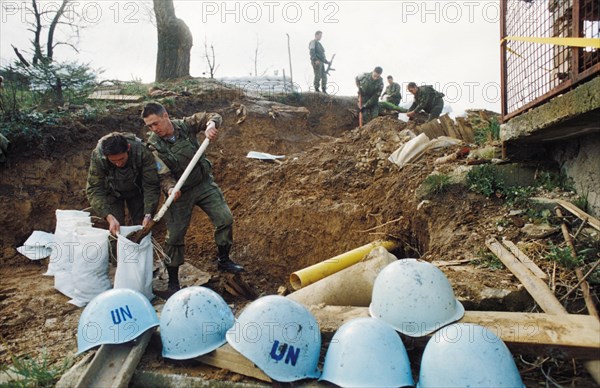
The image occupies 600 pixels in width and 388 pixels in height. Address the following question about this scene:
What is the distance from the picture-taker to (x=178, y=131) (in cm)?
424

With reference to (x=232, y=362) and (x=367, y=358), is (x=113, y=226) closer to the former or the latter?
(x=232, y=362)

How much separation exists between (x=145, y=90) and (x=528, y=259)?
26.1 ft

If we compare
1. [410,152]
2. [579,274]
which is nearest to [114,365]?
[579,274]

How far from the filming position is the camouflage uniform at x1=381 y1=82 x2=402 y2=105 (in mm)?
13227

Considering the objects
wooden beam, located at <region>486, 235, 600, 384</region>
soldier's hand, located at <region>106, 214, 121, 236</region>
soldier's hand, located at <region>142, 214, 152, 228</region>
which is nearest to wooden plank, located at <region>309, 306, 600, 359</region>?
wooden beam, located at <region>486, 235, 600, 384</region>

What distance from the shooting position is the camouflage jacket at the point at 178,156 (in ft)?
13.5

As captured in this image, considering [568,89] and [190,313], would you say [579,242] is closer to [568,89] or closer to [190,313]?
[568,89]

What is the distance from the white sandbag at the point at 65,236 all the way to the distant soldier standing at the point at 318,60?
31.0ft

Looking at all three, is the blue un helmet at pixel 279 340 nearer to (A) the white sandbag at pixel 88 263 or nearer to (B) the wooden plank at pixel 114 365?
(B) the wooden plank at pixel 114 365

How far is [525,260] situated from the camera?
2.99 metres

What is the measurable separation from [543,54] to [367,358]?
2.85 meters

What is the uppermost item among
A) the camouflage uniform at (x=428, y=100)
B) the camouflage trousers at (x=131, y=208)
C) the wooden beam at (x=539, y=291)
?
the camouflage uniform at (x=428, y=100)

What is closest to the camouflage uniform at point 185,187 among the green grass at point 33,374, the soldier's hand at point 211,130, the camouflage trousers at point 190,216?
the camouflage trousers at point 190,216

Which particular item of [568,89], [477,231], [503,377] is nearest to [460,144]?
[477,231]
